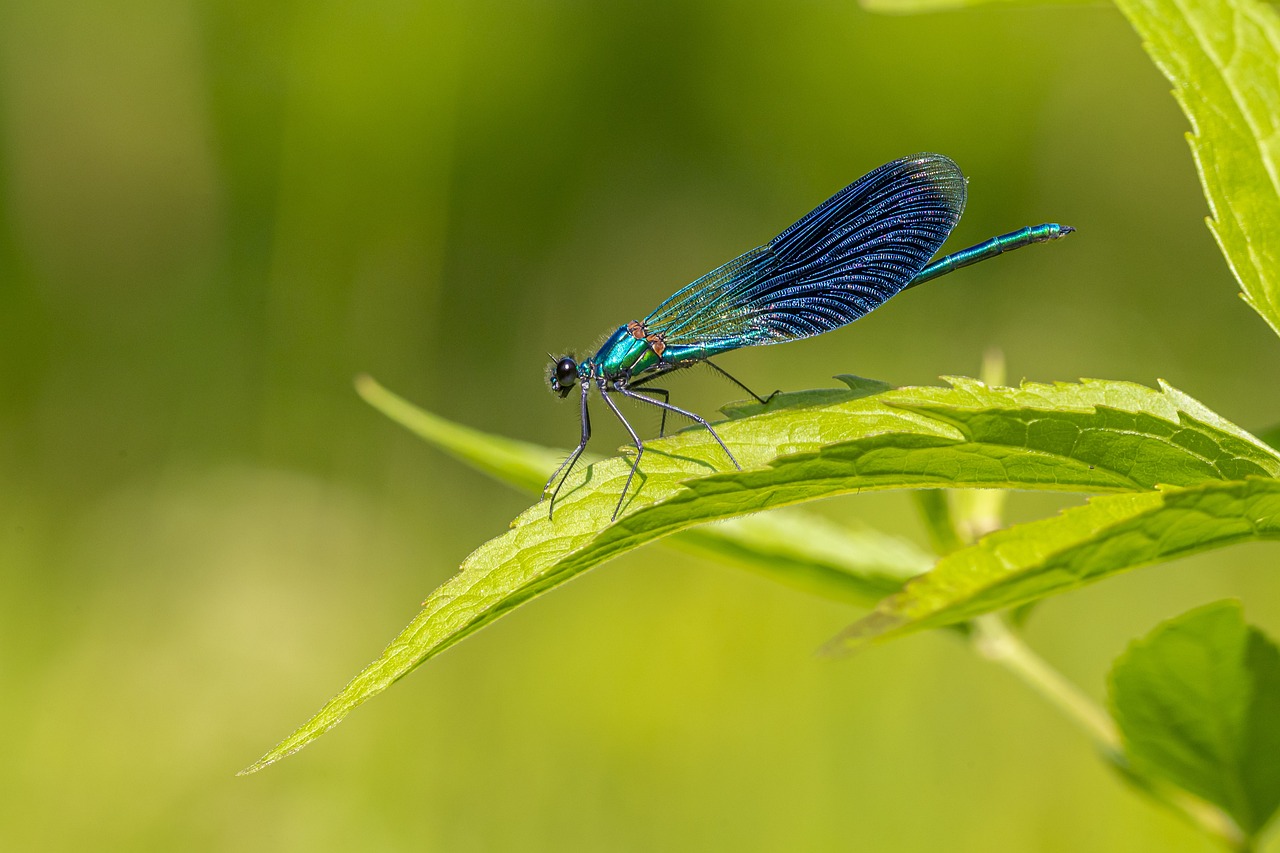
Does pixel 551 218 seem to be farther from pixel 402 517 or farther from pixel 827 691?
pixel 827 691

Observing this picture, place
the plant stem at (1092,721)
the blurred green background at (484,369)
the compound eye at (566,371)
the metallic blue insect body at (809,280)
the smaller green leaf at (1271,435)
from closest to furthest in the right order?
1. the smaller green leaf at (1271,435)
2. the plant stem at (1092,721)
3. the metallic blue insect body at (809,280)
4. the compound eye at (566,371)
5. the blurred green background at (484,369)

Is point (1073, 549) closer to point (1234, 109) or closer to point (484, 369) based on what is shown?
point (1234, 109)

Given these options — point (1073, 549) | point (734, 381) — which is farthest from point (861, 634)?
point (734, 381)

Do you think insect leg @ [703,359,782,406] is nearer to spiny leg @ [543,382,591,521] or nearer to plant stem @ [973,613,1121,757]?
spiny leg @ [543,382,591,521]

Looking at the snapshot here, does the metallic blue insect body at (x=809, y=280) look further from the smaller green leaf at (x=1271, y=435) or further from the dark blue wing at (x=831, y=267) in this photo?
the smaller green leaf at (x=1271, y=435)

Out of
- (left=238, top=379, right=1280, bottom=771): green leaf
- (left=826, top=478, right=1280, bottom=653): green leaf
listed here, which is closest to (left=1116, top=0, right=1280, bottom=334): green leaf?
(left=238, top=379, right=1280, bottom=771): green leaf

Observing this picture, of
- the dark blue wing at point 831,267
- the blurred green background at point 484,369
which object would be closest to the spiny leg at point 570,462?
the dark blue wing at point 831,267

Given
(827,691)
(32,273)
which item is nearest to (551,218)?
(32,273)
